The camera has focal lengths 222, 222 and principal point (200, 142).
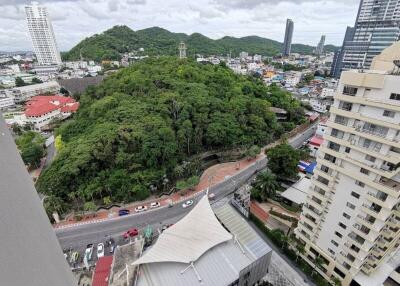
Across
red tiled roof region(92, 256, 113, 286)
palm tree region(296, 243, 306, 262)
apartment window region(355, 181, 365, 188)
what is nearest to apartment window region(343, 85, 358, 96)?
apartment window region(355, 181, 365, 188)

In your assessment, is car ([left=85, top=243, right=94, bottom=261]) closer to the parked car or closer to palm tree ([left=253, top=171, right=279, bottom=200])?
the parked car

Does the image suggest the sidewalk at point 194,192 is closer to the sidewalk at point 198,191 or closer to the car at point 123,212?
the sidewalk at point 198,191

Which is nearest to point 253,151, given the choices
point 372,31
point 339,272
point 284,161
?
point 284,161

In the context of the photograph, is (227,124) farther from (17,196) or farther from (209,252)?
(17,196)

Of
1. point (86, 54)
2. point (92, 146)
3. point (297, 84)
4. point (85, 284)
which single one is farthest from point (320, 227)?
point (86, 54)

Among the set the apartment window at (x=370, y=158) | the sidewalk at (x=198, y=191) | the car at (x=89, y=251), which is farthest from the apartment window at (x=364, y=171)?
the car at (x=89, y=251)
